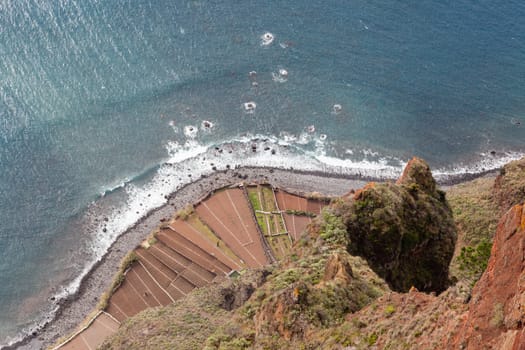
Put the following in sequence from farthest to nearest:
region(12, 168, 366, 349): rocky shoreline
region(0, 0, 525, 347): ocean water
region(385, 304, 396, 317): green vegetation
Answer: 1. region(0, 0, 525, 347): ocean water
2. region(12, 168, 366, 349): rocky shoreline
3. region(385, 304, 396, 317): green vegetation

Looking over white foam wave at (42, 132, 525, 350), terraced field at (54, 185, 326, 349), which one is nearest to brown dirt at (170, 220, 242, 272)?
terraced field at (54, 185, 326, 349)

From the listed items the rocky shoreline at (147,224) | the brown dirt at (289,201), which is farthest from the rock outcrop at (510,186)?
the brown dirt at (289,201)

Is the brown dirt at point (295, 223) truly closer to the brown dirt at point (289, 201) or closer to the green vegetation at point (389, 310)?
the brown dirt at point (289, 201)

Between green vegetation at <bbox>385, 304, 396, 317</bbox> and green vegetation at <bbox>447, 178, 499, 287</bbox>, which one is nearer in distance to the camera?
green vegetation at <bbox>385, 304, 396, 317</bbox>

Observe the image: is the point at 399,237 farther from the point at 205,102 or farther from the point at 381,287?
the point at 205,102

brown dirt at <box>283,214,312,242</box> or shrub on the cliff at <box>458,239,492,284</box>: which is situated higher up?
brown dirt at <box>283,214,312,242</box>

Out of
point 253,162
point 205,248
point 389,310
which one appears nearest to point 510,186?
point 389,310

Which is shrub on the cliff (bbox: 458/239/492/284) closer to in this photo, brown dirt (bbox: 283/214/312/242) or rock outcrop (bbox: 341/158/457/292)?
rock outcrop (bbox: 341/158/457/292)

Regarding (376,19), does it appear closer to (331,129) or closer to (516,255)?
(331,129)
